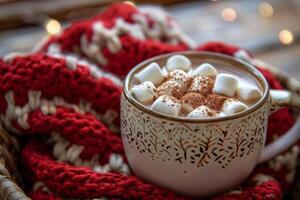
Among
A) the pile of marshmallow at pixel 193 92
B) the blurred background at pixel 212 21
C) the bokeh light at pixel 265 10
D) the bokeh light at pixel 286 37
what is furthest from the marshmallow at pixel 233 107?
the bokeh light at pixel 265 10

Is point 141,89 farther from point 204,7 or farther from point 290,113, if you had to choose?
point 204,7

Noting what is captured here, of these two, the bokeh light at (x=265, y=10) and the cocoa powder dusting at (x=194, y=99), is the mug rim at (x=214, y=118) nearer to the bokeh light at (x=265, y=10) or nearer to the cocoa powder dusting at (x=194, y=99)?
the cocoa powder dusting at (x=194, y=99)

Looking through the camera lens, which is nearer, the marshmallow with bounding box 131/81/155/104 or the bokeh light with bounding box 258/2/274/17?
the marshmallow with bounding box 131/81/155/104

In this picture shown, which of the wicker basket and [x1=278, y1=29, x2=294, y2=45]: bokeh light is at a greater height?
[x1=278, y1=29, x2=294, y2=45]: bokeh light

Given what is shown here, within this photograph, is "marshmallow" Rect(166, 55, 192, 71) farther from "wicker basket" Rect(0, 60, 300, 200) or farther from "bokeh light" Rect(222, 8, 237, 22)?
"bokeh light" Rect(222, 8, 237, 22)

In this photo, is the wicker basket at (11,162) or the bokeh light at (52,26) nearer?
the wicker basket at (11,162)

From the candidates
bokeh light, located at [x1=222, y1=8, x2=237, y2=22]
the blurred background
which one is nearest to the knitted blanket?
the blurred background

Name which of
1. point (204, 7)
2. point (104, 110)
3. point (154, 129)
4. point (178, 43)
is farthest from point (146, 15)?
point (204, 7)

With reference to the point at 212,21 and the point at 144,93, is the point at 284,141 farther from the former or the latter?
the point at 212,21
